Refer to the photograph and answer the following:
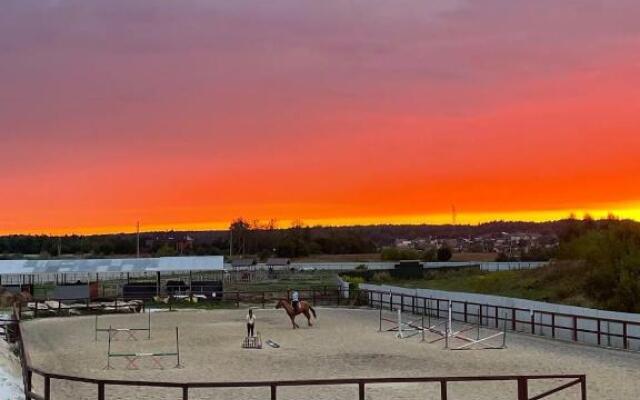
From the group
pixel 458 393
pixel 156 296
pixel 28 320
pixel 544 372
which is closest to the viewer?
pixel 458 393

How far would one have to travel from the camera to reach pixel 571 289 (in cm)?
4244

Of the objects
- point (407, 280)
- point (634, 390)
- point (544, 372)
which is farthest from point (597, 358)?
point (407, 280)

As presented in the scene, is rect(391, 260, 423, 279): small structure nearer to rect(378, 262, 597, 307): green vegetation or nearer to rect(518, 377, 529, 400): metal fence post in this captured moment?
rect(378, 262, 597, 307): green vegetation

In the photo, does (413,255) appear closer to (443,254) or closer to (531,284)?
(443,254)

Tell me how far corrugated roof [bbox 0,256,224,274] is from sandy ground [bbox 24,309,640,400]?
19072 mm

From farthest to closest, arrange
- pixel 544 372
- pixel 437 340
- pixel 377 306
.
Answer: pixel 377 306, pixel 437 340, pixel 544 372

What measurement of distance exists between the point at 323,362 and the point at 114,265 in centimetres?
3522

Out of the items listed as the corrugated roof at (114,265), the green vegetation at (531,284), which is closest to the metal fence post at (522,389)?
the green vegetation at (531,284)

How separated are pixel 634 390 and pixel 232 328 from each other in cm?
1804

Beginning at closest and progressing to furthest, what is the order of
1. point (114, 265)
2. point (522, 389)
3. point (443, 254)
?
point (522, 389)
point (114, 265)
point (443, 254)

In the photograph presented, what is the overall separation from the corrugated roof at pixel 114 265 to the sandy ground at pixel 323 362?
62.6ft

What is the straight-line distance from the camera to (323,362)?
20312 mm

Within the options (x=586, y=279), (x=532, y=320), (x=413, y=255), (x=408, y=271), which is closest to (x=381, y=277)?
(x=408, y=271)

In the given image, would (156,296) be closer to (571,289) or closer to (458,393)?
(571,289)
